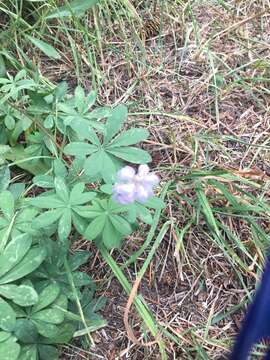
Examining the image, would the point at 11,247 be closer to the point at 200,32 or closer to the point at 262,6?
the point at 200,32

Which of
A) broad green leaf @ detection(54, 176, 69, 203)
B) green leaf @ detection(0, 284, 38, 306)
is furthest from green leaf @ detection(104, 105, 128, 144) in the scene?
green leaf @ detection(0, 284, 38, 306)

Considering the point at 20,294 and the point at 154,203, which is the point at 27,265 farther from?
the point at 154,203

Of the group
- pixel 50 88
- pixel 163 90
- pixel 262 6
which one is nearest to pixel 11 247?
pixel 50 88

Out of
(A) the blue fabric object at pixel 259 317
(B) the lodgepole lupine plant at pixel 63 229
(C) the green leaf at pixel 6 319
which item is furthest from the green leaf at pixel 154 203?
(A) the blue fabric object at pixel 259 317

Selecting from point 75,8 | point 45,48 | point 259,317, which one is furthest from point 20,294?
point 75,8

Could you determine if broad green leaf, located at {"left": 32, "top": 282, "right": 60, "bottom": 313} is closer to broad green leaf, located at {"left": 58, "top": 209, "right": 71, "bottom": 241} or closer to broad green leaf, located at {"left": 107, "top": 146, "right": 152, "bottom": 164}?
broad green leaf, located at {"left": 58, "top": 209, "right": 71, "bottom": 241}

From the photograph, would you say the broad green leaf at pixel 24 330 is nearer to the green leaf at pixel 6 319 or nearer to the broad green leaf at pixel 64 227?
the green leaf at pixel 6 319
